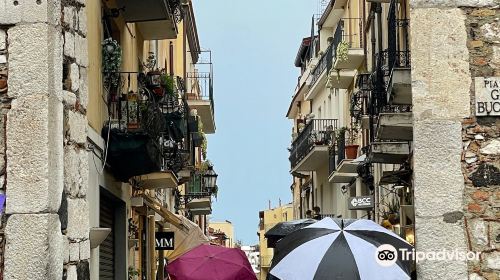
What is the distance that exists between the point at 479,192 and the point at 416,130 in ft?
2.54

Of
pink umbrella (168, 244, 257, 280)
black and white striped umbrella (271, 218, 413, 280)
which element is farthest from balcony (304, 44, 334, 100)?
black and white striped umbrella (271, 218, 413, 280)

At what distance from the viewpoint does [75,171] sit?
9.00 m

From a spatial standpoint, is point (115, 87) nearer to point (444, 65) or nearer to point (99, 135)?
point (99, 135)

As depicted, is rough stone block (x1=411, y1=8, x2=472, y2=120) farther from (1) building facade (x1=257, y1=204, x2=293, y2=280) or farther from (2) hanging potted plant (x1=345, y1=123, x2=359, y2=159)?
(1) building facade (x1=257, y1=204, x2=293, y2=280)

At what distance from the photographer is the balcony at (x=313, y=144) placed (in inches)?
1163

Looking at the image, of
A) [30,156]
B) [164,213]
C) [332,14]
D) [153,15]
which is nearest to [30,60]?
[30,156]

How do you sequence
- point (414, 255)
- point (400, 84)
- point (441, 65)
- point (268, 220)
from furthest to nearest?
point (268, 220) → point (400, 84) → point (414, 255) → point (441, 65)

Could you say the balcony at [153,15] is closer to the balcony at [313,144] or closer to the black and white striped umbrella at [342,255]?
the black and white striped umbrella at [342,255]

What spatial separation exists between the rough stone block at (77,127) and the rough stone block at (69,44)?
0.53m

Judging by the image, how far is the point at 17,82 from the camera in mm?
8016

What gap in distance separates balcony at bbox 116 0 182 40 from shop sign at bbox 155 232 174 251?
5031 millimetres

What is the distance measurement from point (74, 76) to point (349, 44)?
17.1 metres

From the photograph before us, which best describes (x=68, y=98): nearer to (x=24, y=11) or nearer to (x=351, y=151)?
(x=24, y=11)

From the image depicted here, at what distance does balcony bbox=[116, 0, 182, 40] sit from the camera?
15.0 meters
